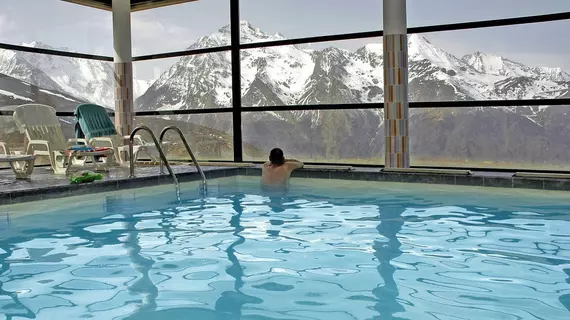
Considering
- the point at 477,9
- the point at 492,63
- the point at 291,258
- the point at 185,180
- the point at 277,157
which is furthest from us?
the point at 492,63

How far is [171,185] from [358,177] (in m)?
2.28

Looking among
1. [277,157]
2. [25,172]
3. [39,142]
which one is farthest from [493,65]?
[25,172]

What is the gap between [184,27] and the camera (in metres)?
22.6

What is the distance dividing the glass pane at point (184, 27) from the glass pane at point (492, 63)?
775 centimetres

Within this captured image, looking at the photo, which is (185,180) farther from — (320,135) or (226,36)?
(226,36)

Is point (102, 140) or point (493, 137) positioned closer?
point (102, 140)

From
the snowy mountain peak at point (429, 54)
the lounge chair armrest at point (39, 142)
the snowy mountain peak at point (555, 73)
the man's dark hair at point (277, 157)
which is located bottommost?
the man's dark hair at point (277, 157)

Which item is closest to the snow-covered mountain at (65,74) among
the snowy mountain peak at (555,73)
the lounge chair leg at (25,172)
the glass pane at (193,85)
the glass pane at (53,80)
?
the glass pane at (53,80)

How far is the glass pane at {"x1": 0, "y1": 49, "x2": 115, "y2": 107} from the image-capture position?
2084cm

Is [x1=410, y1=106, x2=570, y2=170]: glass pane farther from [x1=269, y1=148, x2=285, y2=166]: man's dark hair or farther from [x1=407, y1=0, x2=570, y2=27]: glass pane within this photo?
[x1=269, y1=148, x2=285, y2=166]: man's dark hair

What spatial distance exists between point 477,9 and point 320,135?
284 inches

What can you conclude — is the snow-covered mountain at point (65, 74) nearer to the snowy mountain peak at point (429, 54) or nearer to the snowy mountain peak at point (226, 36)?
the snowy mountain peak at point (226, 36)

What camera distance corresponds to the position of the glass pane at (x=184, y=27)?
22.3 meters

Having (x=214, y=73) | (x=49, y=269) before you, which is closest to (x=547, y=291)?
(x=49, y=269)
